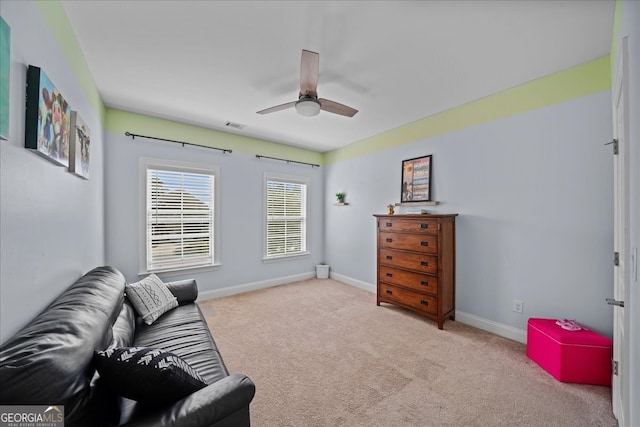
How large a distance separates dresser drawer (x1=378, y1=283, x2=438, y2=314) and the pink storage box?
3.41 ft

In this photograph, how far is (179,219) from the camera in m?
3.67

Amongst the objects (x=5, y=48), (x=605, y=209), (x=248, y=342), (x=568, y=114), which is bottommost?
(x=248, y=342)

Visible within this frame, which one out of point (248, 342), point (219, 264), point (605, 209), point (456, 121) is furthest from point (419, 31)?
point (219, 264)

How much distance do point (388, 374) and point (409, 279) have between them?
4.46 feet

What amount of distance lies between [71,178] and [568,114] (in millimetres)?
4093

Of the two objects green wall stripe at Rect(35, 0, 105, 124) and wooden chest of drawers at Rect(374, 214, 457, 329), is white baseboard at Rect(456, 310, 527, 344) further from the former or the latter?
green wall stripe at Rect(35, 0, 105, 124)

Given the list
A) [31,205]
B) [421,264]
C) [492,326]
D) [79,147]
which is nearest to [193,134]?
[79,147]

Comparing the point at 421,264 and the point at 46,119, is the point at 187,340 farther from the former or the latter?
the point at 421,264

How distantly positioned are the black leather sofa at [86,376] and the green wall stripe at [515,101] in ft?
11.0

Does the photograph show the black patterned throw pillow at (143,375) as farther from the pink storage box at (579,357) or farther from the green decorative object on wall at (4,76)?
the pink storage box at (579,357)

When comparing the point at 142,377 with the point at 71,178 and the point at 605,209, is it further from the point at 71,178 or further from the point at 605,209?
the point at 605,209

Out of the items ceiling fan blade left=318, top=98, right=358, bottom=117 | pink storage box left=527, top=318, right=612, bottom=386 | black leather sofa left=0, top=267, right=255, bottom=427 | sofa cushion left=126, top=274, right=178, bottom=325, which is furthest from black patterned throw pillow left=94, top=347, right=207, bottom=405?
pink storage box left=527, top=318, right=612, bottom=386

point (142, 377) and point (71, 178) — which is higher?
point (71, 178)

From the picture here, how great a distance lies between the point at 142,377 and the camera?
39.2 inches
